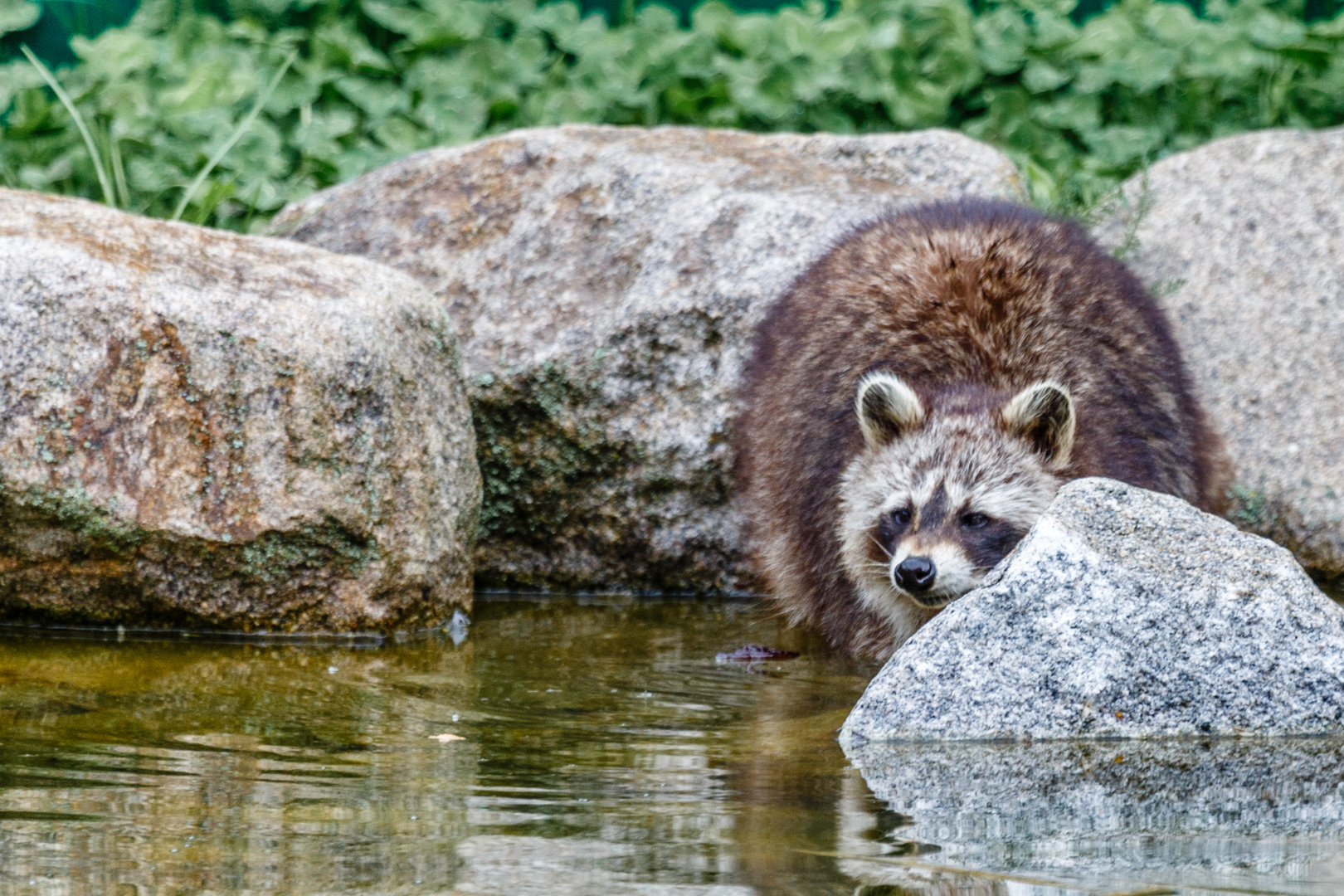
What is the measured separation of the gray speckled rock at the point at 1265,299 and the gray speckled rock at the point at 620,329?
0.76 m

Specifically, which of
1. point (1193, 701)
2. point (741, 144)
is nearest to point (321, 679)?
point (1193, 701)

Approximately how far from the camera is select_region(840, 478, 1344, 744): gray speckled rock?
346 centimetres

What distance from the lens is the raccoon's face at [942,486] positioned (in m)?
4.32

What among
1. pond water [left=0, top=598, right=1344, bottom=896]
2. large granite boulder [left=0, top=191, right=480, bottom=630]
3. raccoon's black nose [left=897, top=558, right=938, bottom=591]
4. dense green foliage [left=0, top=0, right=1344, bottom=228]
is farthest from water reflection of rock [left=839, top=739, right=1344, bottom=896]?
dense green foliage [left=0, top=0, right=1344, bottom=228]

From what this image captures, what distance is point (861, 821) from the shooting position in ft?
9.21

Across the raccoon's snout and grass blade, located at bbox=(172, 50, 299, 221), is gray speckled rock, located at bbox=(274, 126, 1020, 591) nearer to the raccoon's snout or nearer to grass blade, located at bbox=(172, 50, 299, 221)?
grass blade, located at bbox=(172, 50, 299, 221)

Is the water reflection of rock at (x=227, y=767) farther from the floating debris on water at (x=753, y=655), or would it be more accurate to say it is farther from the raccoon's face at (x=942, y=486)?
the raccoon's face at (x=942, y=486)

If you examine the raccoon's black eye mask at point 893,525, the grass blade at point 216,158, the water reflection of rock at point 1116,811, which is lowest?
the water reflection of rock at point 1116,811

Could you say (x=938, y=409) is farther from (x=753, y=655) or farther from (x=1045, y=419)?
(x=753, y=655)

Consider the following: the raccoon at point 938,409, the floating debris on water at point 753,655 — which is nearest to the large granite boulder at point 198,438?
the floating debris on water at point 753,655

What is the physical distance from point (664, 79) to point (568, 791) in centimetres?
550

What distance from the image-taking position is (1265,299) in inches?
240

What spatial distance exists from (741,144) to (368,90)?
7.75 ft

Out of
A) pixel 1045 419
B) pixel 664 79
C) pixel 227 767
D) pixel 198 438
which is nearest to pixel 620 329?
pixel 198 438
